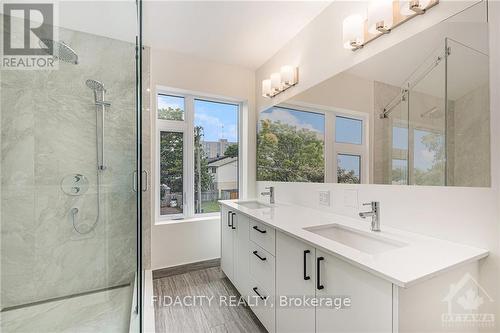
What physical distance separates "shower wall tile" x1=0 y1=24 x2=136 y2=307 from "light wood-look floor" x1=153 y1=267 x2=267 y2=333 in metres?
0.42

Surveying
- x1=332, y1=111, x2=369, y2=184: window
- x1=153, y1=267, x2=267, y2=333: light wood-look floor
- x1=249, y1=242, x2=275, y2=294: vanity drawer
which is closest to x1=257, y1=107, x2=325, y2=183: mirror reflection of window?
x1=332, y1=111, x2=369, y2=184: window

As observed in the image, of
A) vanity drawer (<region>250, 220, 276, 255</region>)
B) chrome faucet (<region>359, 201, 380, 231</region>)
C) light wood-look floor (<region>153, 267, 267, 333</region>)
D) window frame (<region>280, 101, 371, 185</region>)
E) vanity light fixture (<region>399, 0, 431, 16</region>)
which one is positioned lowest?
light wood-look floor (<region>153, 267, 267, 333</region>)

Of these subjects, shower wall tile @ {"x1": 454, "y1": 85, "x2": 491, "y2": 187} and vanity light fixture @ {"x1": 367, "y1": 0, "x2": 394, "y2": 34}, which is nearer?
shower wall tile @ {"x1": 454, "y1": 85, "x2": 491, "y2": 187}

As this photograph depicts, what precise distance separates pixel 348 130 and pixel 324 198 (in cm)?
57

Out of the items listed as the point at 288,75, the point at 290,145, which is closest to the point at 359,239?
the point at 290,145

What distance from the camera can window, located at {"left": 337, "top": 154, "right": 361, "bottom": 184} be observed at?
1.61 meters

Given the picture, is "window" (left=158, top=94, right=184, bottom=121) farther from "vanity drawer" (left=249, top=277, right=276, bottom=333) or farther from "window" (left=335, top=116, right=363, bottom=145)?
"vanity drawer" (left=249, top=277, right=276, bottom=333)

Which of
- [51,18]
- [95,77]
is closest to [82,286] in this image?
[95,77]

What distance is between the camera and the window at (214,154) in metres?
2.87

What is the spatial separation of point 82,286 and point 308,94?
2.46 meters

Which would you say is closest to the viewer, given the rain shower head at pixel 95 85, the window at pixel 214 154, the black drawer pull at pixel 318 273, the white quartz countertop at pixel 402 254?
the white quartz countertop at pixel 402 254

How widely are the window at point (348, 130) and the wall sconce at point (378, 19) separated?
491mm

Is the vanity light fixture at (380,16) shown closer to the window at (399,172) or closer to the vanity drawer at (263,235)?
the window at (399,172)

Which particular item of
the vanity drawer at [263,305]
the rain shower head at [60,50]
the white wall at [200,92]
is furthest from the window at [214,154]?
the vanity drawer at [263,305]
